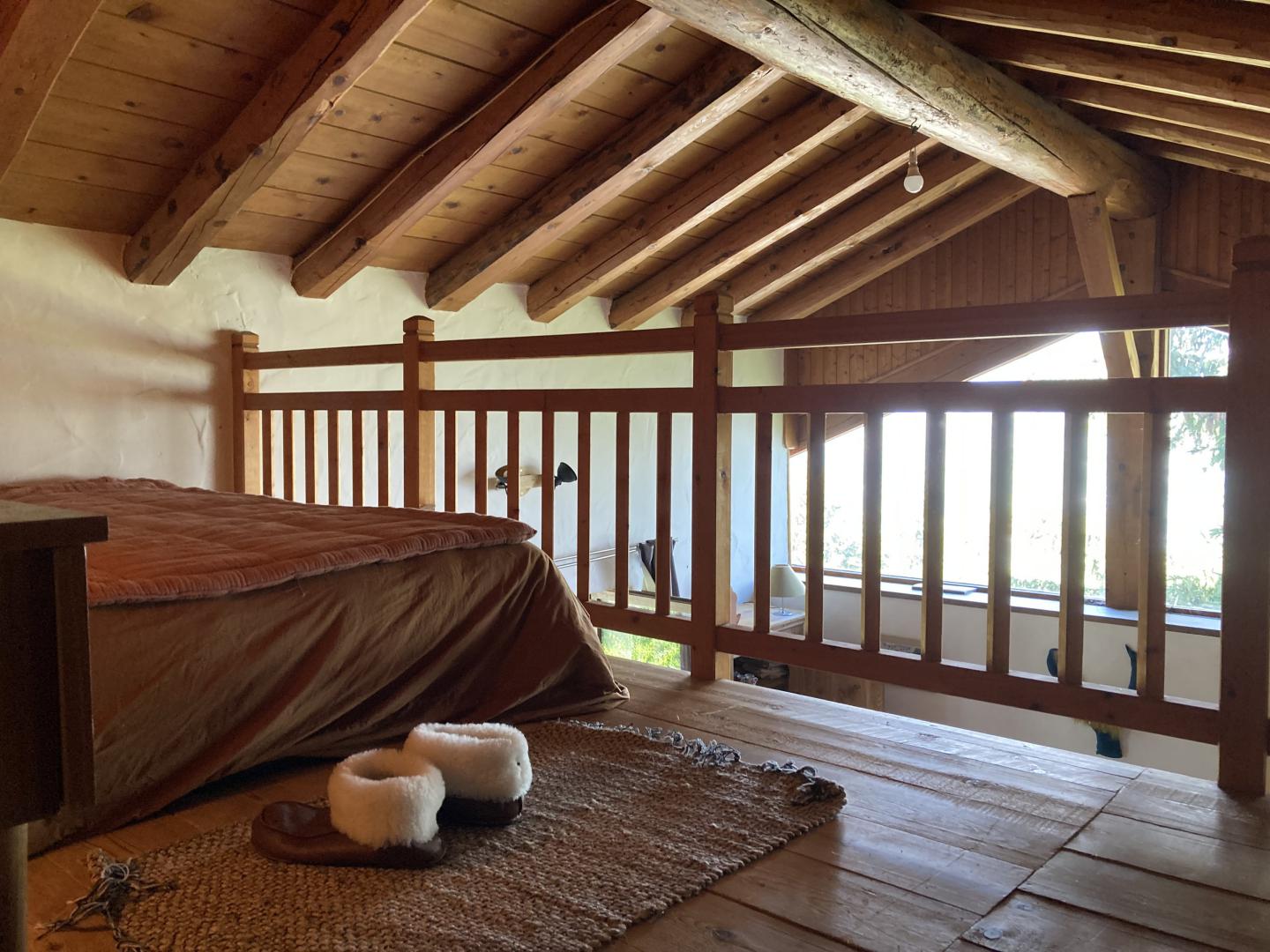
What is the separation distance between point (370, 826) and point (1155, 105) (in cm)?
400

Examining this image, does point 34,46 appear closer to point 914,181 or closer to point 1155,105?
point 914,181

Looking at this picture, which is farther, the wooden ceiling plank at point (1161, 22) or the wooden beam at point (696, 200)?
the wooden beam at point (696, 200)

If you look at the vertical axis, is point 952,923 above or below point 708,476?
below

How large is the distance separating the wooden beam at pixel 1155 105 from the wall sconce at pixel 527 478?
2691 mm

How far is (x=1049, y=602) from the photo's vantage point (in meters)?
5.91

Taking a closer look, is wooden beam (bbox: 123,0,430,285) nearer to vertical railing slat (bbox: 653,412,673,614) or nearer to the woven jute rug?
vertical railing slat (bbox: 653,412,673,614)

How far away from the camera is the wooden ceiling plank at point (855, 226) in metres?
5.25

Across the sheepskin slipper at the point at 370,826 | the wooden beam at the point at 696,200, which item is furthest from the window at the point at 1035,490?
the sheepskin slipper at the point at 370,826

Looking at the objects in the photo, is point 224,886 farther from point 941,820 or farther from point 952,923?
point 941,820

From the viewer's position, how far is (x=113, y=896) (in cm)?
119

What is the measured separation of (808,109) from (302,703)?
360cm

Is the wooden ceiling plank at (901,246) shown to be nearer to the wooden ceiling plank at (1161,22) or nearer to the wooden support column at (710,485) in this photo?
the wooden ceiling plank at (1161,22)

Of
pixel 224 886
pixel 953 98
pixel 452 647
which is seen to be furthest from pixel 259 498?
pixel 953 98

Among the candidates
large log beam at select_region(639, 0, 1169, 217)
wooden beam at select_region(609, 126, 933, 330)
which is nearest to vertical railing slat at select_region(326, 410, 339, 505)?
large log beam at select_region(639, 0, 1169, 217)
